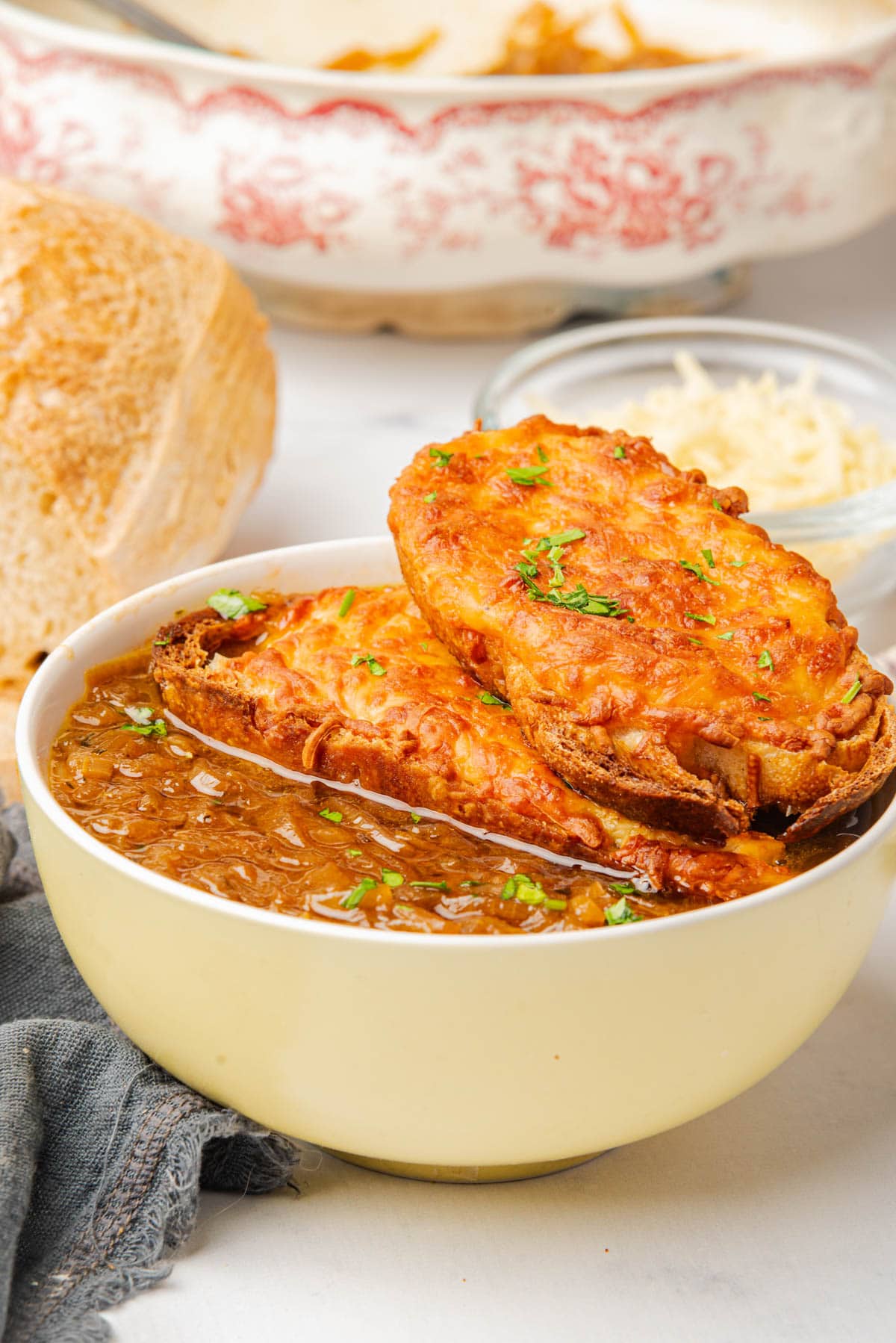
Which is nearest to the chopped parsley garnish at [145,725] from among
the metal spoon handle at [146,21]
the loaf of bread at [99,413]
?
the loaf of bread at [99,413]

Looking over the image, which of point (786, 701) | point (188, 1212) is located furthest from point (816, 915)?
point (188, 1212)

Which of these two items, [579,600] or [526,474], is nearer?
[579,600]

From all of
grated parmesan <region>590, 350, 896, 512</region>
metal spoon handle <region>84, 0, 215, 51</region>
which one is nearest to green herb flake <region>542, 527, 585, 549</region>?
grated parmesan <region>590, 350, 896, 512</region>

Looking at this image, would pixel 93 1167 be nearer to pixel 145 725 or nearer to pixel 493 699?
pixel 145 725

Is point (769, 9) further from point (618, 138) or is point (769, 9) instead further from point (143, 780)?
point (143, 780)

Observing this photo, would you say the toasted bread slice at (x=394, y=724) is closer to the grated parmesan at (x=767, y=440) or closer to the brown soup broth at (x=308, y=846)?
the brown soup broth at (x=308, y=846)

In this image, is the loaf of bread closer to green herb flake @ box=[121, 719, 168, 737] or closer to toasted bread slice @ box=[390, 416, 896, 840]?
green herb flake @ box=[121, 719, 168, 737]

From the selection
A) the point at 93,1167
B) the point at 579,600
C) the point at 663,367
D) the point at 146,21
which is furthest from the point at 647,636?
the point at 146,21
